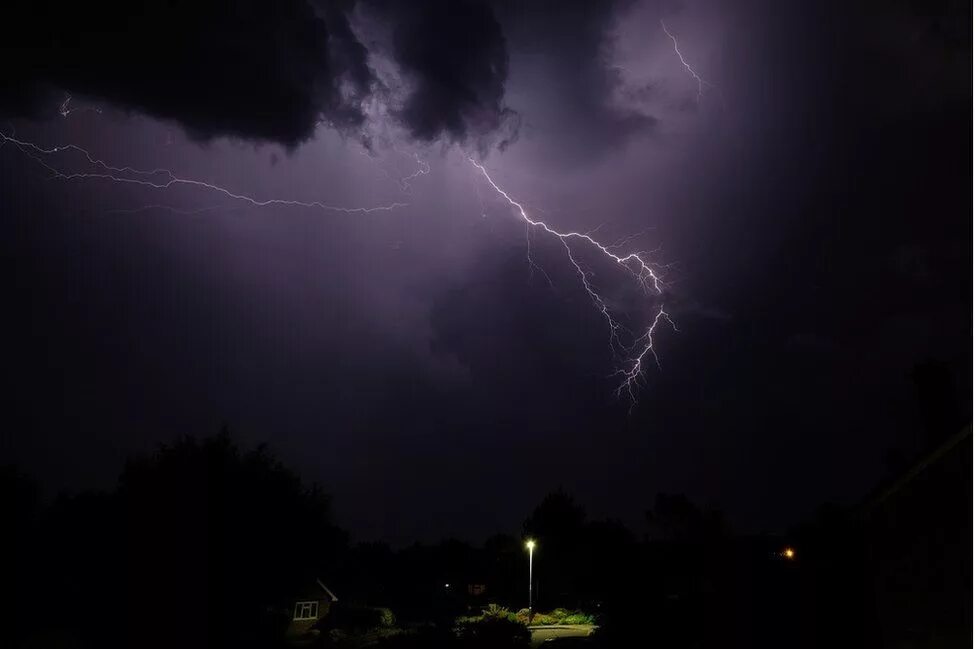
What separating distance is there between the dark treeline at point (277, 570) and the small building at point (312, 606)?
12.7 metres

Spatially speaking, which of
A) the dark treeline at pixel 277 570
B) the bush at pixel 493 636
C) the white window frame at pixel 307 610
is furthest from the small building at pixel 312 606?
the bush at pixel 493 636

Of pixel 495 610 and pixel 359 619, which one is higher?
pixel 359 619

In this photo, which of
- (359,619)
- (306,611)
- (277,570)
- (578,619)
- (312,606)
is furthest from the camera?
(312,606)

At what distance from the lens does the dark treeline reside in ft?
39.7

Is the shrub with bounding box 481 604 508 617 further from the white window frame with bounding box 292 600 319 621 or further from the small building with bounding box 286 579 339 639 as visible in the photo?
the white window frame with bounding box 292 600 319 621

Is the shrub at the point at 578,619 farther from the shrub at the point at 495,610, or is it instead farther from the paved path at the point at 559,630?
the shrub at the point at 495,610

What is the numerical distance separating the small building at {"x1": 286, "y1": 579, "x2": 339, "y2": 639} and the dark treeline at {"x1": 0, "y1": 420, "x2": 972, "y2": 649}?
12722 mm

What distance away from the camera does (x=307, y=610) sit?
123 ft

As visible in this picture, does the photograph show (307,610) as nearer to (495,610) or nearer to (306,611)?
(306,611)

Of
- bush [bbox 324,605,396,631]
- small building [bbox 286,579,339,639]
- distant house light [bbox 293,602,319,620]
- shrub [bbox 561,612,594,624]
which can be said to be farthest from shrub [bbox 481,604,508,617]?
distant house light [bbox 293,602,319,620]

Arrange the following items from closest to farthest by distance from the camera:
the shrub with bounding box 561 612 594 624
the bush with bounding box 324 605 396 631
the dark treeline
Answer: the dark treeline → the bush with bounding box 324 605 396 631 → the shrub with bounding box 561 612 594 624

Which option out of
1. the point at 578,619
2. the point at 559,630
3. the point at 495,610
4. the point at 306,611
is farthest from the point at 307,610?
Result: the point at 559,630

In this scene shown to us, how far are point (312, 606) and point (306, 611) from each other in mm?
510

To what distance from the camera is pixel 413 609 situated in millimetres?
45406
